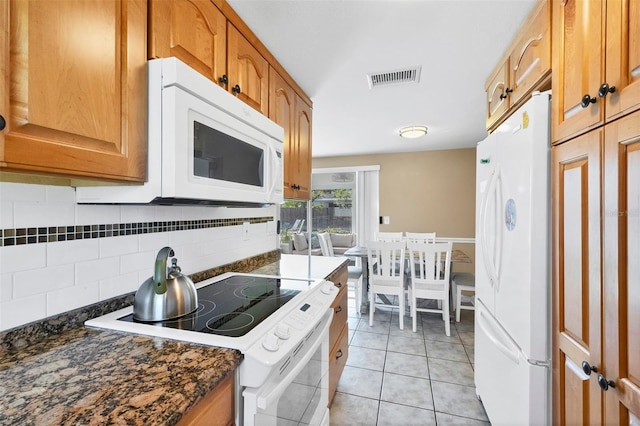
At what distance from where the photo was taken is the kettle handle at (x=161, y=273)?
998mm

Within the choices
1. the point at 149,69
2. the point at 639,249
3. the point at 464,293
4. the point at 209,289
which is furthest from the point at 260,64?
the point at 464,293

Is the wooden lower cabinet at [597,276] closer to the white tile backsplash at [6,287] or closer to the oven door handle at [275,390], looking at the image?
the oven door handle at [275,390]

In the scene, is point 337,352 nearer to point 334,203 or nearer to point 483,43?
point 483,43

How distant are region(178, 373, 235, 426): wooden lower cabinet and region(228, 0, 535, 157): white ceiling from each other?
155 cm

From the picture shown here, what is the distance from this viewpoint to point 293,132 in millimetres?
2121

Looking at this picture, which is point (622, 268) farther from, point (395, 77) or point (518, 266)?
point (395, 77)

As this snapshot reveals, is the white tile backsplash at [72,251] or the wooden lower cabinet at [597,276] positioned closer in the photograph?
the wooden lower cabinet at [597,276]

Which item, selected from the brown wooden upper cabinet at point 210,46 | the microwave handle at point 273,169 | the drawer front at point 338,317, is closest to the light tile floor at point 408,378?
the drawer front at point 338,317

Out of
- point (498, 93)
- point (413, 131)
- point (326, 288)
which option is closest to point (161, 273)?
point (326, 288)

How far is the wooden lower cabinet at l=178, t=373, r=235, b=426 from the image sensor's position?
66cm

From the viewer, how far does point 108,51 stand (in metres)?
0.82

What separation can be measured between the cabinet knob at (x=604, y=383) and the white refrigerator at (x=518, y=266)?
0.32m

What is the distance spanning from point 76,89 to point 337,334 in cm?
180

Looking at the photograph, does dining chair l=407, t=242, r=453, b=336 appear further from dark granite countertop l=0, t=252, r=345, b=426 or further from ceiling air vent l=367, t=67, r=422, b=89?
dark granite countertop l=0, t=252, r=345, b=426
